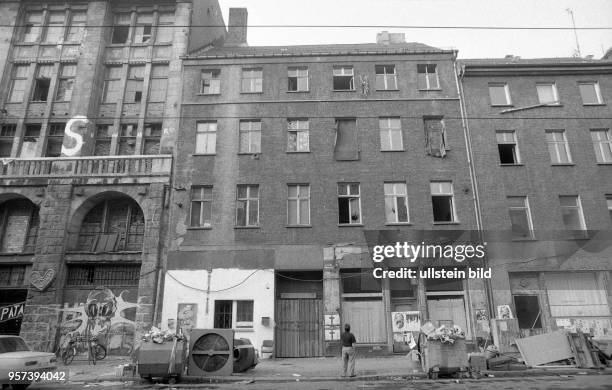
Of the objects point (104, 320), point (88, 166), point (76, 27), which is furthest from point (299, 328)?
point (76, 27)

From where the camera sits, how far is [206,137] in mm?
23062

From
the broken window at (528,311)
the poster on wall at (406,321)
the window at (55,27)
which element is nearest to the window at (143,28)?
the window at (55,27)

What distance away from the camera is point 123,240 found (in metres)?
22.1

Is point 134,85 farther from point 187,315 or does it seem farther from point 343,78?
point 187,315

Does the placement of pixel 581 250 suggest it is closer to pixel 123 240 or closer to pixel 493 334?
pixel 493 334

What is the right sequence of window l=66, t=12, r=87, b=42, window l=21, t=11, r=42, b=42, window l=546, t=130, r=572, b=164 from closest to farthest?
window l=546, t=130, r=572, b=164 < window l=66, t=12, r=87, b=42 < window l=21, t=11, r=42, b=42

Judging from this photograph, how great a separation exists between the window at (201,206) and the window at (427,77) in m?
12.4

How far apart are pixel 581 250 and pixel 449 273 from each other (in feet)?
20.5

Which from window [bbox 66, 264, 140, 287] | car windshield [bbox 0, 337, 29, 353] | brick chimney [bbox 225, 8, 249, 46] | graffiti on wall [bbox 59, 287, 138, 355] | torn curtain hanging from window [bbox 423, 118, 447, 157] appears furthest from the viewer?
brick chimney [bbox 225, 8, 249, 46]

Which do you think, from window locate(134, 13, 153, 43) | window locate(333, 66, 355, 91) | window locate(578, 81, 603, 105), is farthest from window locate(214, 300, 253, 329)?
window locate(578, 81, 603, 105)

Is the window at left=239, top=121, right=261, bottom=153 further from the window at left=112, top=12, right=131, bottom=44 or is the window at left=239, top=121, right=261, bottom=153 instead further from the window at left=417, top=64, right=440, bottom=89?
the window at left=112, top=12, right=131, bottom=44

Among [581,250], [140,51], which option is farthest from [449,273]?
[140,51]

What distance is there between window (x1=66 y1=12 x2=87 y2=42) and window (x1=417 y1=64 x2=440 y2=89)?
19096mm

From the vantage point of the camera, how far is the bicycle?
1862cm
